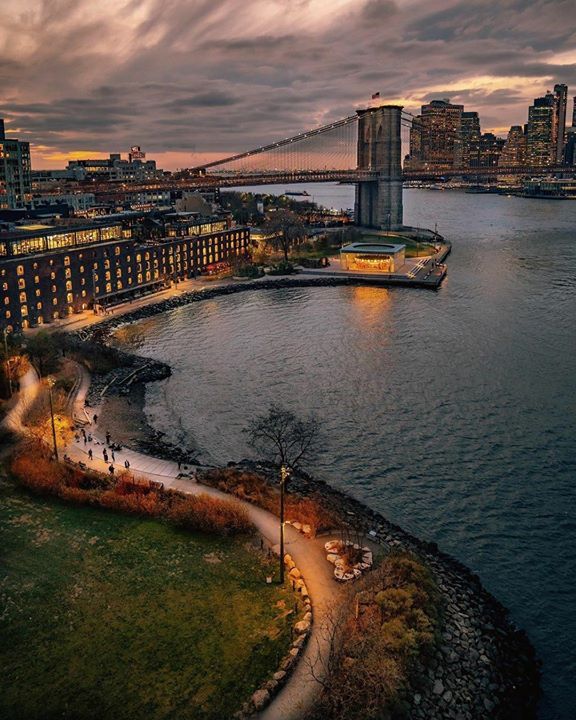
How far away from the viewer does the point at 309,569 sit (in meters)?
20.5

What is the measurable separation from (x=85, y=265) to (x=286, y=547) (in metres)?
43.3

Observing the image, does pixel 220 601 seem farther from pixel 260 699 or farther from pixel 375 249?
pixel 375 249

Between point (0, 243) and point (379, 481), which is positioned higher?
point (0, 243)

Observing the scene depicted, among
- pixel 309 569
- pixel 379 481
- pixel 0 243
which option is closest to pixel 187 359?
pixel 0 243

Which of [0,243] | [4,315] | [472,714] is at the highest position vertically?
[0,243]

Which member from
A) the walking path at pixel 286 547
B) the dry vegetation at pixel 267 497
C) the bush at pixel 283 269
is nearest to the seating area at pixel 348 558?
the walking path at pixel 286 547

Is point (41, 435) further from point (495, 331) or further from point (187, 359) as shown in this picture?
point (495, 331)

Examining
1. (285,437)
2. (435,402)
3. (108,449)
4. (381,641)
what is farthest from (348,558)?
(435,402)

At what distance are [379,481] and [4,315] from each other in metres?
32.9

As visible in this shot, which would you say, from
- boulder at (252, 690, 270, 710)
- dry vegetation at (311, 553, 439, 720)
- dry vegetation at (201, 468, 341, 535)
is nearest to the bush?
dry vegetation at (201, 468, 341, 535)

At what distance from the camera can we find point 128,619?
18.4 metres

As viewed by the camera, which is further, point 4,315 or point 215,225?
point 215,225

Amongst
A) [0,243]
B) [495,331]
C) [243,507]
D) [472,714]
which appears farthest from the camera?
[495,331]

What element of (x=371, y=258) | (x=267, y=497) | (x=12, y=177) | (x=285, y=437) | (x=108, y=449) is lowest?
(x=267, y=497)
